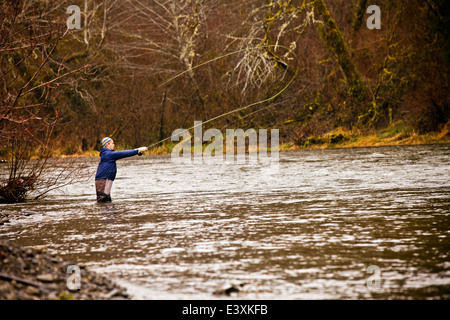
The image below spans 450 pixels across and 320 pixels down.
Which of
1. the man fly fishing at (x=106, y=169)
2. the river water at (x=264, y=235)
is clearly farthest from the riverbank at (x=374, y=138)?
the man fly fishing at (x=106, y=169)

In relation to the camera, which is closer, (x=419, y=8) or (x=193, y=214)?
(x=193, y=214)

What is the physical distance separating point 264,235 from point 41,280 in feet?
11.0

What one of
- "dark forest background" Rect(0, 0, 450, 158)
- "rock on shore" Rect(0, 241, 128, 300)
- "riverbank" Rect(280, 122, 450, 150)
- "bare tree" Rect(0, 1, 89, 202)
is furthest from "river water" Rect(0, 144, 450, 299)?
"dark forest background" Rect(0, 0, 450, 158)

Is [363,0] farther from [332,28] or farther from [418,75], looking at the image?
[418,75]

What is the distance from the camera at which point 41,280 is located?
5.48 meters

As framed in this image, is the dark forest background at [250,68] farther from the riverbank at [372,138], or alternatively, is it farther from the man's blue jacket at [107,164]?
the man's blue jacket at [107,164]

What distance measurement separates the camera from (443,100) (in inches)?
1078

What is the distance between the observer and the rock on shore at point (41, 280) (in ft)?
16.7

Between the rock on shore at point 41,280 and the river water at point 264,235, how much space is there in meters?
0.24

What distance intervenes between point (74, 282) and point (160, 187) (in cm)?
1016

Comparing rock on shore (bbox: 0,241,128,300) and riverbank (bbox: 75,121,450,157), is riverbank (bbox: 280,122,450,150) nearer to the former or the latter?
riverbank (bbox: 75,121,450,157)

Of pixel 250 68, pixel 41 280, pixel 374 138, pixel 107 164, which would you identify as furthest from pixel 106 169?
pixel 374 138

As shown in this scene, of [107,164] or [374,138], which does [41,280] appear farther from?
[374,138]
